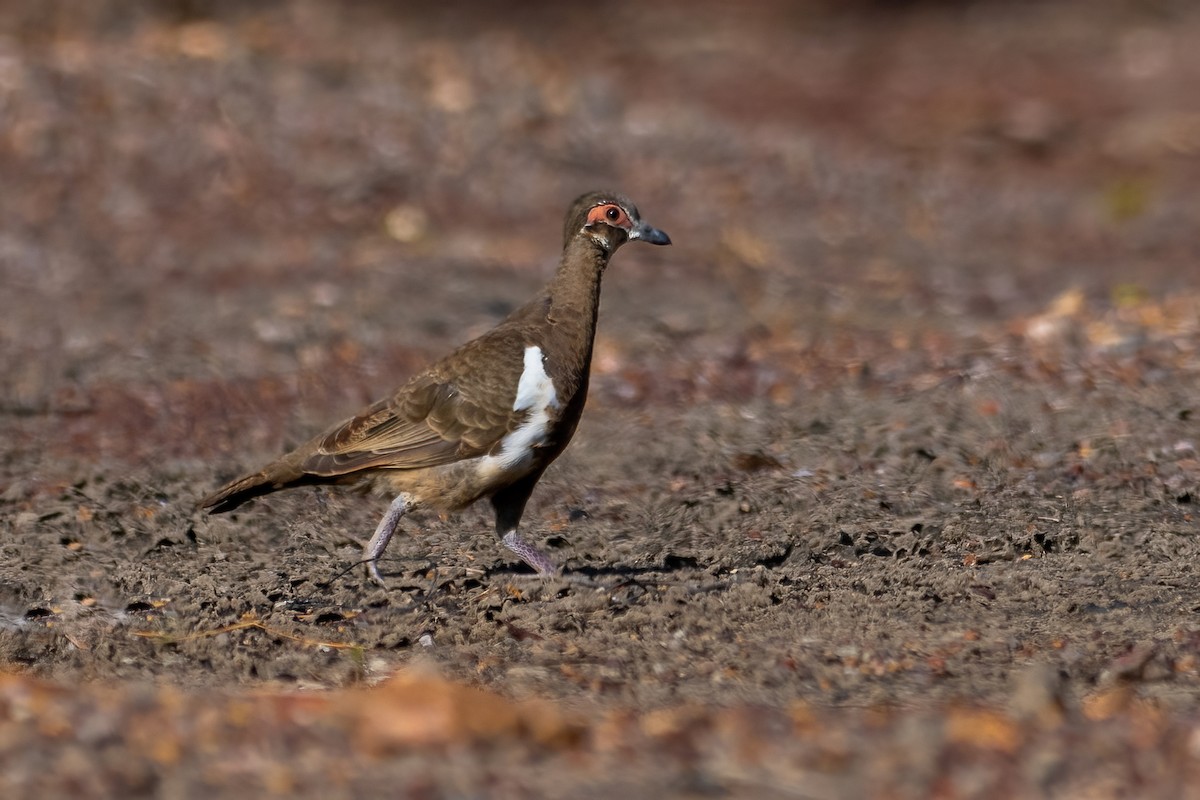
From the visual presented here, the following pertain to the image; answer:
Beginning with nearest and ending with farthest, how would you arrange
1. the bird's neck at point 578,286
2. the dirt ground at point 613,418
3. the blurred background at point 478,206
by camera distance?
1. the dirt ground at point 613,418
2. the bird's neck at point 578,286
3. the blurred background at point 478,206

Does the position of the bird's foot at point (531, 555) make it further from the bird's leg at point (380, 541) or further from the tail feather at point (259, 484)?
the tail feather at point (259, 484)

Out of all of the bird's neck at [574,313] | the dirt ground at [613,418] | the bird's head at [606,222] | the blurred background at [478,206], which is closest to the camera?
the dirt ground at [613,418]

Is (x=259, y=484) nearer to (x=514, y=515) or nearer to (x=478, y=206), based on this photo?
(x=514, y=515)

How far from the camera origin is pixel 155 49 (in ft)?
58.0

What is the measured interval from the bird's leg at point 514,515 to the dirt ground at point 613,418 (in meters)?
0.13

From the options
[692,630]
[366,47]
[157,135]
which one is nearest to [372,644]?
[692,630]

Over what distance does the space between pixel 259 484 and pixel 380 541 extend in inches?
25.6

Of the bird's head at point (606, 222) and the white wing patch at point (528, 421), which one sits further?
the bird's head at point (606, 222)

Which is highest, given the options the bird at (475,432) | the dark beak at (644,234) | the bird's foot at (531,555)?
the dark beak at (644,234)

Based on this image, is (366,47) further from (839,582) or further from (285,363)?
(839,582)

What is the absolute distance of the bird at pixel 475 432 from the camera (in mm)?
7562

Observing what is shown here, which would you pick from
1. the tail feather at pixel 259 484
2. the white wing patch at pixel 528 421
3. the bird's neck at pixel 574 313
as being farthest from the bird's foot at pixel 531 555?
the tail feather at pixel 259 484

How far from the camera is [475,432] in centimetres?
758

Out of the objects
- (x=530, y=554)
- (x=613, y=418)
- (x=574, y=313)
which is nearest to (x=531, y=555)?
(x=530, y=554)
